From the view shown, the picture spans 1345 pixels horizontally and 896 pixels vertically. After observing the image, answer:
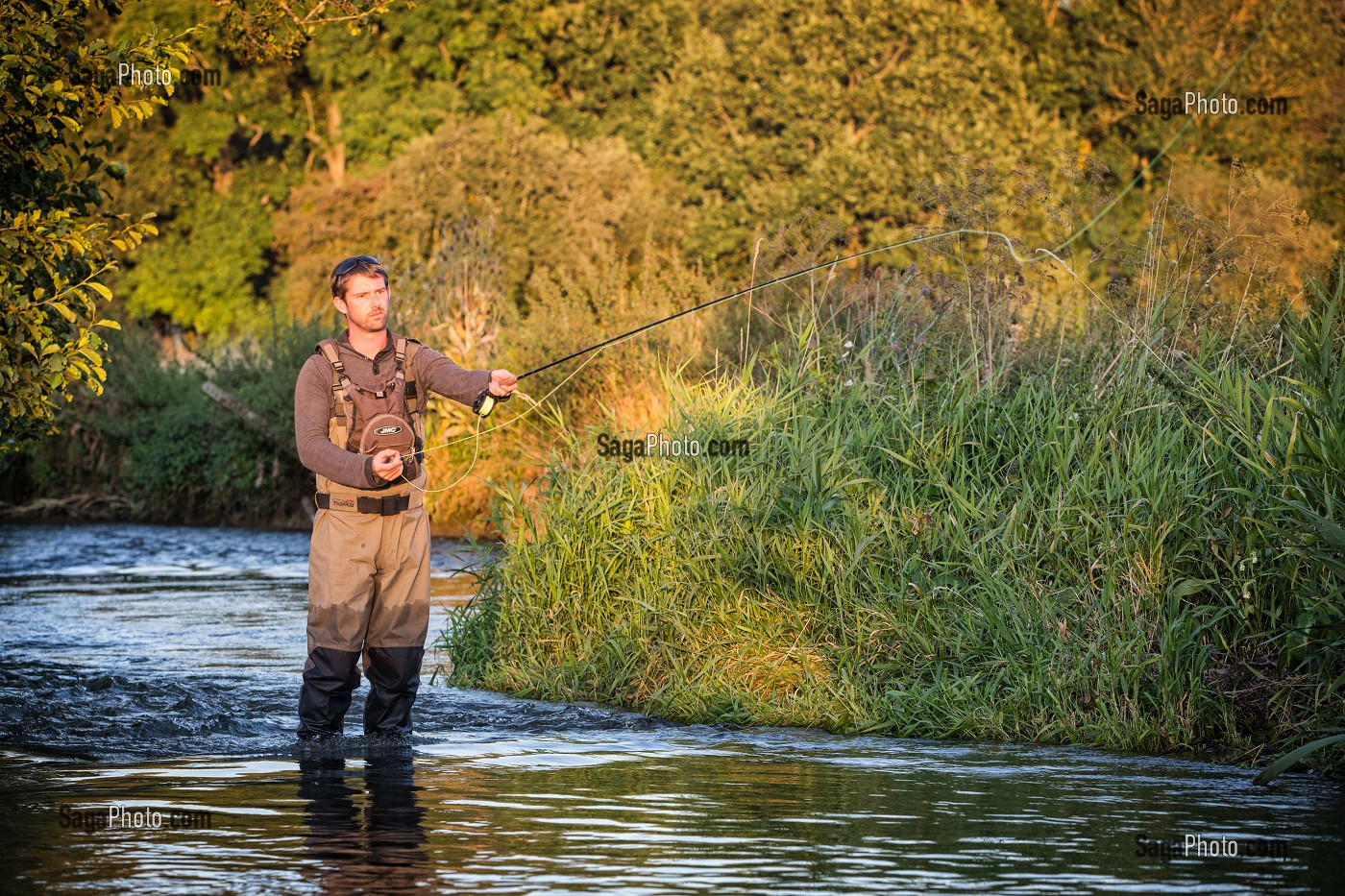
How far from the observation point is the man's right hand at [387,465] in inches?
312

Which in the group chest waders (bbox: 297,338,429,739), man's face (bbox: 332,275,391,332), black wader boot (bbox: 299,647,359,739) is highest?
man's face (bbox: 332,275,391,332)

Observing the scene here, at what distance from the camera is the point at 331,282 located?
867 cm

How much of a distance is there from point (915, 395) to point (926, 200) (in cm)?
169

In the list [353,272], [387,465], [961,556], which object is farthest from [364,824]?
[961,556]

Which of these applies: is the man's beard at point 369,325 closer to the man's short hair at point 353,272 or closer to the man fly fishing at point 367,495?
the man fly fishing at point 367,495

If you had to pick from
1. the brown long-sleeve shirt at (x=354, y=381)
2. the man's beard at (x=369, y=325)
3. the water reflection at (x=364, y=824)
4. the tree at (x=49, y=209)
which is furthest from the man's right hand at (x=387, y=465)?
the tree at (x=49, y=209)

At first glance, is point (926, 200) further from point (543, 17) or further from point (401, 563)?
point (543, 17)

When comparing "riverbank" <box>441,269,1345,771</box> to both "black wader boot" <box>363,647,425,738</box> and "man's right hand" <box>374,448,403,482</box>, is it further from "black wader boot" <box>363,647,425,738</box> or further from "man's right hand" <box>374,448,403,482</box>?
"man's right hand" <box>374,448,403,482</box>

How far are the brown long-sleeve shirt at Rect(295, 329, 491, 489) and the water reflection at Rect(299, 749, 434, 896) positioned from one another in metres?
1.18

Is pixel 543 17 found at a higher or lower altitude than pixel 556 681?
higher

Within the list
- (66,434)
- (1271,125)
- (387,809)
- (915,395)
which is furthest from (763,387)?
(1271,125)

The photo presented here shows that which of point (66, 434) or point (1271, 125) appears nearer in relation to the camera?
point (66, 434)

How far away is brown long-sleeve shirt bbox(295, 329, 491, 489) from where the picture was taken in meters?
8.04

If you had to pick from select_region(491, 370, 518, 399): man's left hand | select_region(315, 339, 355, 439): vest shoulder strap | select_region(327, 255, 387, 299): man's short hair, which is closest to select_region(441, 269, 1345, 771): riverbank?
select_region(491, 370, 518, 399): man's left hand
